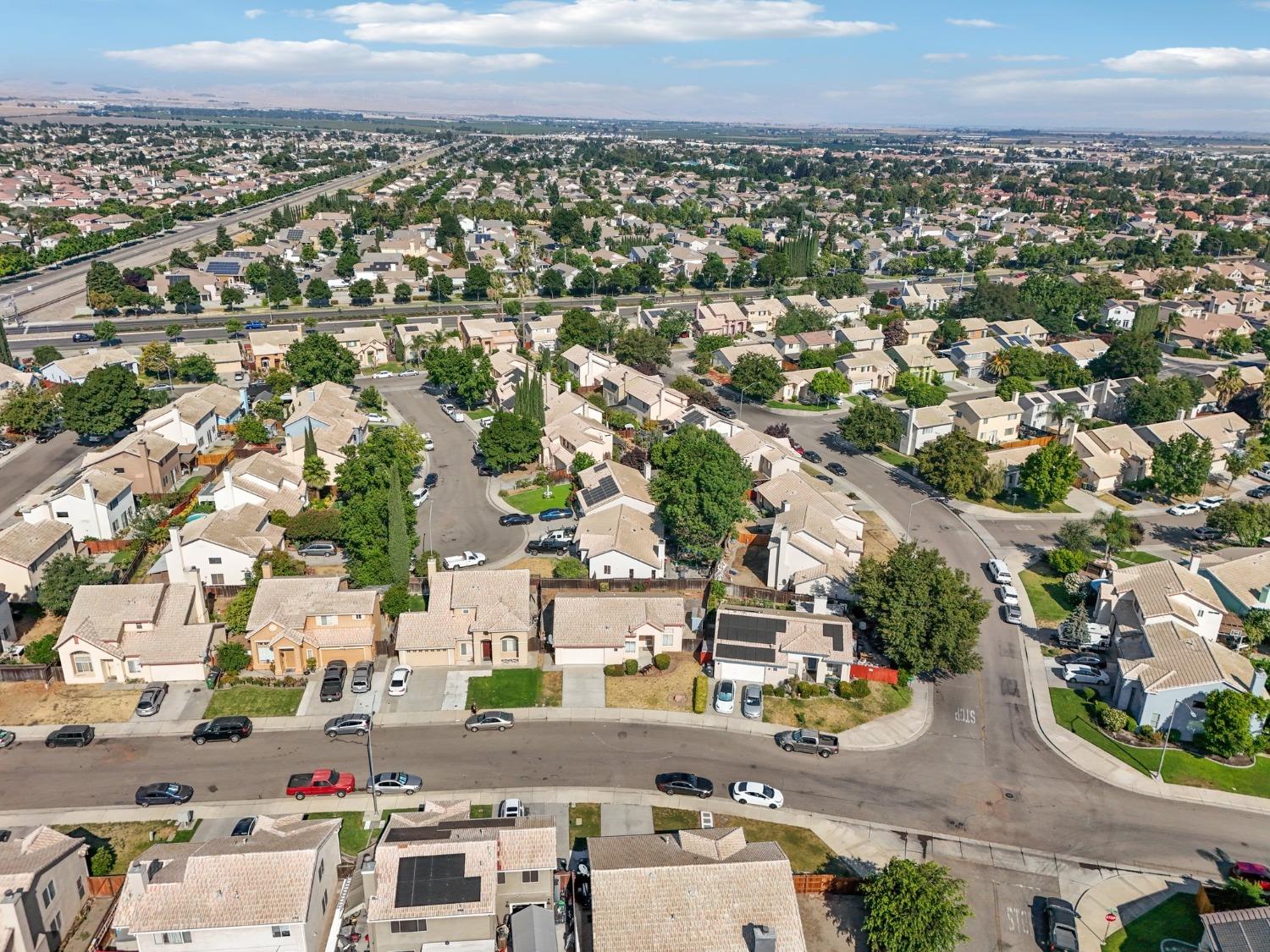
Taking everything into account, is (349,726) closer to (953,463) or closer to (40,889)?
(40,889)

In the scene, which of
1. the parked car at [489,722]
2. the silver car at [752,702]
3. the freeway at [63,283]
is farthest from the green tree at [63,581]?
the freeway at [63,283]

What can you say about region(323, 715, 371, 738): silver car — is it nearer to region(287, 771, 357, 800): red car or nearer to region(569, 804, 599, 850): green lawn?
region(287, 771, 357, 800): red car

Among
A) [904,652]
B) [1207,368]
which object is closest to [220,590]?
[904,652]

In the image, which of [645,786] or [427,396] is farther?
[427,396]

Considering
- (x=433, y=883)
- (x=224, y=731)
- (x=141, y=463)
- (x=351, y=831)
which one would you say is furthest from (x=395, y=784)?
(x=141, y=463)

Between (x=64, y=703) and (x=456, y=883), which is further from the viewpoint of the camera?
(x=64, y=703)

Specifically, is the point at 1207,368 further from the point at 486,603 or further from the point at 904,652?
the point at 486,603
